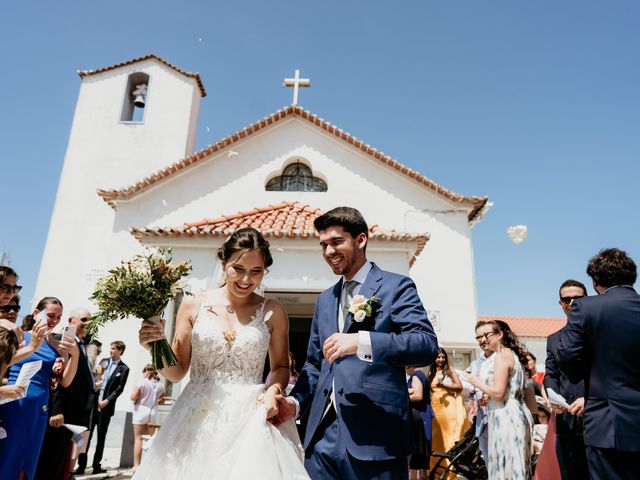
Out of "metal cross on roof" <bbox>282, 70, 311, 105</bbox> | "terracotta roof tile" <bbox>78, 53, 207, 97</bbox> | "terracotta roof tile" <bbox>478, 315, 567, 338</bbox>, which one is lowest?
"terracotta roof tile" <bbox>478, 315, 567, 338</bbox>

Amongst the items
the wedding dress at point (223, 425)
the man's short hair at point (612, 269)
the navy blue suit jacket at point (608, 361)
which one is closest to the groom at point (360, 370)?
the wedding dress at point (223, 425)

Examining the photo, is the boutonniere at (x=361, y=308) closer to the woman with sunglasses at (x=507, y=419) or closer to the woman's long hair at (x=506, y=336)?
the woman with sunglasses at (x=507, y=419)

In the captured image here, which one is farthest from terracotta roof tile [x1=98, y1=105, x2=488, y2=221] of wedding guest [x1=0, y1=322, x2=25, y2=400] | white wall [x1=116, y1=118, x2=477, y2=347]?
wedding guest [x1=0, y1=322, x2=25, y2=400]

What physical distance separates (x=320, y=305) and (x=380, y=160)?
11.2 metres

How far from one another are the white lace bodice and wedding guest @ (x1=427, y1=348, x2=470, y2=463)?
5773 mm

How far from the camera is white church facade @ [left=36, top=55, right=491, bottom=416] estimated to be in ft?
40.2

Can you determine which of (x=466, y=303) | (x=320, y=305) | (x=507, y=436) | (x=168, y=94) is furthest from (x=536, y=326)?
(x=320, y=305)

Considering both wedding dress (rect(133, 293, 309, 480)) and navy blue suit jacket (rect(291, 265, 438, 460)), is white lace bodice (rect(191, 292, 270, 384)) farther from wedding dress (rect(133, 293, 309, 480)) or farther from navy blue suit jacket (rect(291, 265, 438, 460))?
navy blue suit jacket (rect(291, 265, 438, 460))

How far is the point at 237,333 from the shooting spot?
10.2ft

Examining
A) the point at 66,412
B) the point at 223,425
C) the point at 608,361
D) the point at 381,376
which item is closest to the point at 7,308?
the point at 66,412

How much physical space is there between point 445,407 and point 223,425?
6.45m

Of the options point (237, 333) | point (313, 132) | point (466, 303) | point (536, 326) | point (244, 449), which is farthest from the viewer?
point (536, 326)

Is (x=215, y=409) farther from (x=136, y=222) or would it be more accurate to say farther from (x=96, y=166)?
(x=96, y=166)

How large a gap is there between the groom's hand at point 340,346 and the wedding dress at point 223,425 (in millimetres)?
718
